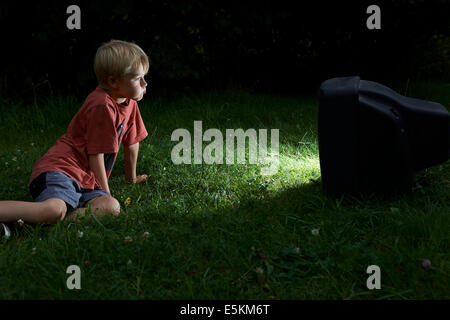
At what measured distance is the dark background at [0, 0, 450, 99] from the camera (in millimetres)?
4879

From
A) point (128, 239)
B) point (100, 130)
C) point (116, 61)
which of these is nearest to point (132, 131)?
point (100, 130)

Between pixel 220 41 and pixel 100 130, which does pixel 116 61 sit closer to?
pixel 100 130

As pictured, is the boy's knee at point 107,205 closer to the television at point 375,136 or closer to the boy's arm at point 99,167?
the boy's arm at point 99,167

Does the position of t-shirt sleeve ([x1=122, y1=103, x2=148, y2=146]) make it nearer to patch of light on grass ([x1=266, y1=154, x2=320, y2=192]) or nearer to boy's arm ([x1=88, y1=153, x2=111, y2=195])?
boy's arm ([x1=88, y1=153, x2=111, y2=195])

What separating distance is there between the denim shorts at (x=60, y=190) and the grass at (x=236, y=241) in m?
0.17

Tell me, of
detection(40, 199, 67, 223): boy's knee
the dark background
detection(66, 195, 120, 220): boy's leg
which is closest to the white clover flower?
detection(66, 195, 120, 220): boy's leg

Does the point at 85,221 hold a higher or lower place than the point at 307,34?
lower

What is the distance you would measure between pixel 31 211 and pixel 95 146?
0.51 metres

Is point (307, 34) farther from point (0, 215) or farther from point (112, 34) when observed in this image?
point (0, 215)

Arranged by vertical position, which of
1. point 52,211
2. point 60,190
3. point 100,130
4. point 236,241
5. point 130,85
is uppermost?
point 130,85

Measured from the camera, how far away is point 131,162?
3.12 metres
